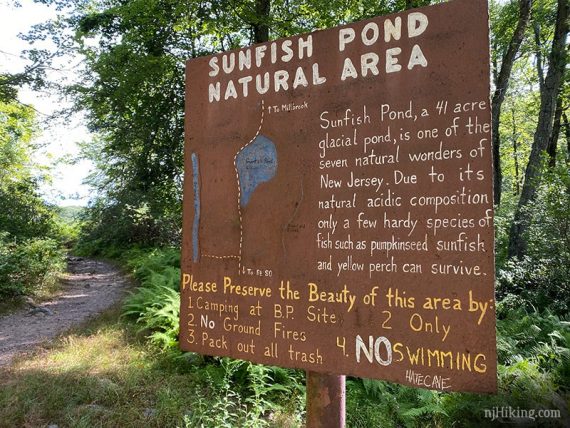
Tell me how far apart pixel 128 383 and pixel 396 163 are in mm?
4057

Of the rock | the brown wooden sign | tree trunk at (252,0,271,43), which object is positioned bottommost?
the rock

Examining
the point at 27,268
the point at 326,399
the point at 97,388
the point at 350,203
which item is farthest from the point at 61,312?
the point at 350,203

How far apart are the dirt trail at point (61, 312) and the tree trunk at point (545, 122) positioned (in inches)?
394

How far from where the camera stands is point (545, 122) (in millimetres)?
11367

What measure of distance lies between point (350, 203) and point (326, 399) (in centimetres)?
102

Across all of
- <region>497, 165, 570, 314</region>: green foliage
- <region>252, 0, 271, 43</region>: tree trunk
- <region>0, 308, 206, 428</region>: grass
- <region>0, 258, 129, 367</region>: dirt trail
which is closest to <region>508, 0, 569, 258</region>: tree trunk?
<region>497, 165, 570, 314</region>: green foliage

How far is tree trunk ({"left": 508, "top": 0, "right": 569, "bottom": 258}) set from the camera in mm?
10430

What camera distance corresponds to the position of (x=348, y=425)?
4160 mm

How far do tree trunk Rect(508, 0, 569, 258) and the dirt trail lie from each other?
32.8 ft

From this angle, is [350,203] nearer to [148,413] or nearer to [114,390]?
[148,413]

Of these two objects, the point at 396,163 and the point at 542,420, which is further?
the point at 542,420

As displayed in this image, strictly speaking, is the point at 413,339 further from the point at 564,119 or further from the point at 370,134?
the point at 564,119

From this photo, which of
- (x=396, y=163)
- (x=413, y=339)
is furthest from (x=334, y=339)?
(x=396, y=163)

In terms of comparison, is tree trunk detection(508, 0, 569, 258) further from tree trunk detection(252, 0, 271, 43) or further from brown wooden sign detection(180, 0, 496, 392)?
brown wooden sign detection(180, 0, 496, 392)
